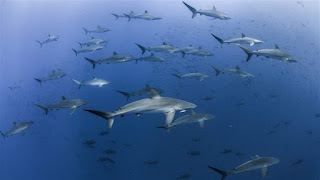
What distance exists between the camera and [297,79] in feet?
98.6

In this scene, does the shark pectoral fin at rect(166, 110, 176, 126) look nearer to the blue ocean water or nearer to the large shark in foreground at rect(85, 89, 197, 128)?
the large shark in foreground at rect(85, 89, 197, 128)

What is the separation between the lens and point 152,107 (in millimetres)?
4426

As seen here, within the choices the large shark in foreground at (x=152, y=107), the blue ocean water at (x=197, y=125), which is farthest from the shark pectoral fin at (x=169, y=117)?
the blue ocean water at (x=197, y=125)

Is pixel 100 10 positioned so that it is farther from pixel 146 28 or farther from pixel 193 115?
pixel 193 115

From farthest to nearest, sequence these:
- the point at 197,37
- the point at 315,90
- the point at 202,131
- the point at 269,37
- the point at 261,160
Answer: the point at 197,37 < the point at 269,37 < the point at 315,90 < the point at 202,131 < the point at 261,160

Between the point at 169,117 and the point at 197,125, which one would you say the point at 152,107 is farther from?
the point at 197,125

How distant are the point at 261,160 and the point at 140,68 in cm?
3353

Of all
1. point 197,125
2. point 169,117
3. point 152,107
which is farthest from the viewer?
point 197,125

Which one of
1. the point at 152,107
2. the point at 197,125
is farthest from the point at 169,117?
the point at 197,125

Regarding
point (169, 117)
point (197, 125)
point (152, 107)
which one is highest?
point (152, 107)

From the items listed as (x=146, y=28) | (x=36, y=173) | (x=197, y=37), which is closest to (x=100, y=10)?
(x=146, y=28)

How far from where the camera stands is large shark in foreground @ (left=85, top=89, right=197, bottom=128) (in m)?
4.18

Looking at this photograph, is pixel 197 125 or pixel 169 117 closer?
pixel 169 117

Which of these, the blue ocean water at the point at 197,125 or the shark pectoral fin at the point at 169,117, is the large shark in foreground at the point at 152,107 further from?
the blue ocean water at the point at 197,125
